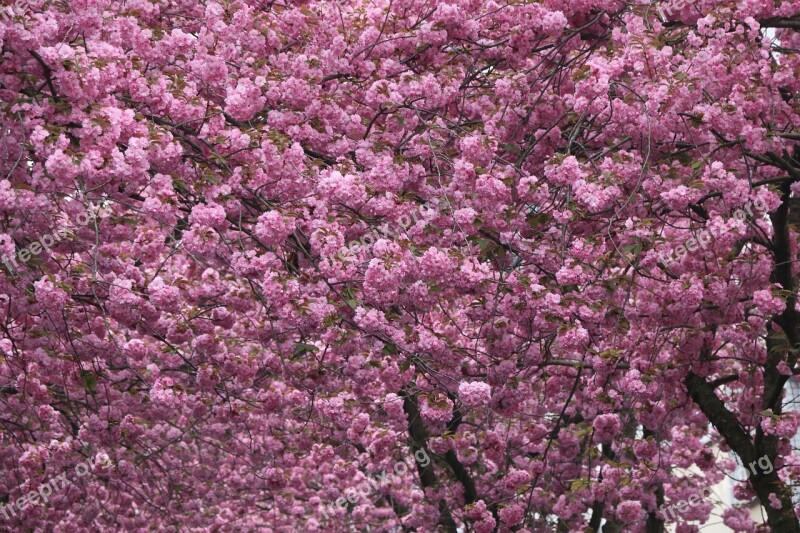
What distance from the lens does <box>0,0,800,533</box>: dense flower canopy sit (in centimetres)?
498

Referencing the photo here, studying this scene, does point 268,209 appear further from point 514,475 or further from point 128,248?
point 514,475

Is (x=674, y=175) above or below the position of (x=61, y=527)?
above

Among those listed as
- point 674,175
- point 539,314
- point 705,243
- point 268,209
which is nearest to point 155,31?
point 268,209

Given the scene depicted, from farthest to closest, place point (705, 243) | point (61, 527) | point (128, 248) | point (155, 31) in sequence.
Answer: point (61, 527) → point (128, 248) → point (705, 243) → point (155, 31)

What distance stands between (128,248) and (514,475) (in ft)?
10.9

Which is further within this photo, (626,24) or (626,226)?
(626,24)

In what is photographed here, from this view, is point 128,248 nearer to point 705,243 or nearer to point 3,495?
point 3,495

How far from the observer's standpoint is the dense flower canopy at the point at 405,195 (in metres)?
4.98

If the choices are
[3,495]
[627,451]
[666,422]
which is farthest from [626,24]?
[3,495]

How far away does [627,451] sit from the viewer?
952cm

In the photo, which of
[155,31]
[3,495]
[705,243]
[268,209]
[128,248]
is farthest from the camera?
[3,495]

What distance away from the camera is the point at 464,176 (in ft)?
17.7

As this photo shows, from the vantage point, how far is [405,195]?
5.57 m

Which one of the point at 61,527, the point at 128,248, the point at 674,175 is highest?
the point at 674,175
